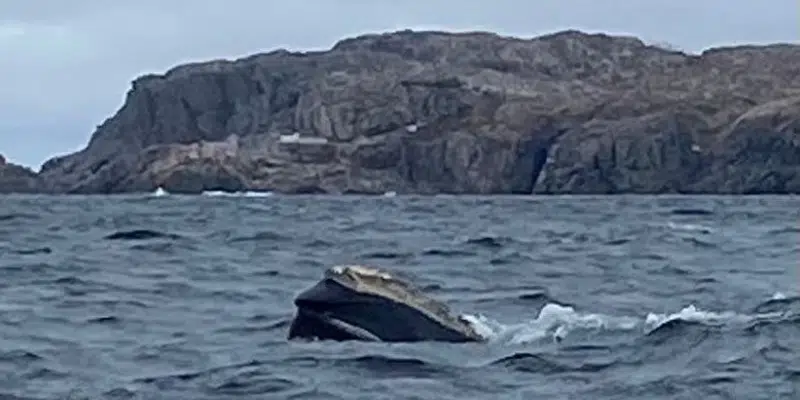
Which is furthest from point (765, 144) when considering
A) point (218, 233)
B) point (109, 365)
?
point (109, 365)

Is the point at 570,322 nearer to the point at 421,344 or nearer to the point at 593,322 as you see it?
the point at 593,322

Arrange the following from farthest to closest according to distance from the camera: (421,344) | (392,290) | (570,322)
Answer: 1. (570,322)
2. (392,290)
3. (421,344)

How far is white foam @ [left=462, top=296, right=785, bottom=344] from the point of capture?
2597 cm

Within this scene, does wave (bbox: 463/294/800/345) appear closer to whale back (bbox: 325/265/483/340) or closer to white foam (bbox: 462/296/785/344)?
white foam (bbox: 462/296/785/344)

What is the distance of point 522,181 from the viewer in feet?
641

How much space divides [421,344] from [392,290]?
0.96 metres

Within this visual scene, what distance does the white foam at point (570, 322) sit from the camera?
26.0 metres

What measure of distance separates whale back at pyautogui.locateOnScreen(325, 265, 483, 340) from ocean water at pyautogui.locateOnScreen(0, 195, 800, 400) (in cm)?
56

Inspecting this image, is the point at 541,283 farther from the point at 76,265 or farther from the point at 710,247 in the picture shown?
the point at 710,247

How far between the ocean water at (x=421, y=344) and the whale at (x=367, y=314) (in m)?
0.38

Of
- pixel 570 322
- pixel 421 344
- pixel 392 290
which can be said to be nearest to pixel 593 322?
pixel 570 322

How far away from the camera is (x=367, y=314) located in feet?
81.4

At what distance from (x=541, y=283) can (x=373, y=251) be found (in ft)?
46.2

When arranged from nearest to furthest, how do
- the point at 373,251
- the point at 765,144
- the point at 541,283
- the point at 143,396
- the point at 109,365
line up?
the point at 143,396, the point at 109,365, the point at 541,283, the point at 373,251, the point at 765,144
